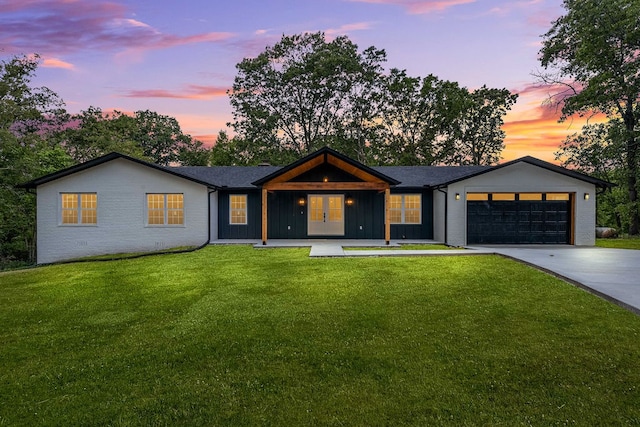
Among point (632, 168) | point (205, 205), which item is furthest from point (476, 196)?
point (632, 168)

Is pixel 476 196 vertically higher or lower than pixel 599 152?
lower

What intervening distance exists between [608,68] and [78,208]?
2988 centimetres

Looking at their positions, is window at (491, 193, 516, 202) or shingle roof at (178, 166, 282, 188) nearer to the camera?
window at (491, 193, 516, 202)

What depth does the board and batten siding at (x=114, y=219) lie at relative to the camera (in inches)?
585

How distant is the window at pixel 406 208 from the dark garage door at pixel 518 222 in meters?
2.42

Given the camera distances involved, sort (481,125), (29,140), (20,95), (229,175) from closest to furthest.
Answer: (229,175)
(29,140)
(20,95)
(481,125)

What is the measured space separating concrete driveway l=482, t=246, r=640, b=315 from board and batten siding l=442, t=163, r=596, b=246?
3.47 metres

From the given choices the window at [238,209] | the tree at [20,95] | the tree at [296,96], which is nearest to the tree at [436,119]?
the tree at [296,96]

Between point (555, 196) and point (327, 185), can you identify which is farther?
point (555, 196)

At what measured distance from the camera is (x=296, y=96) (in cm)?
3231

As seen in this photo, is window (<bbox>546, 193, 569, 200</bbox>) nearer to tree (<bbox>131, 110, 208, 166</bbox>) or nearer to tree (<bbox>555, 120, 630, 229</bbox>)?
tree (<bbox>555, 120, 630, 229</bbox>)

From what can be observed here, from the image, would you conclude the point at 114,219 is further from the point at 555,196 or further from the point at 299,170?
the point at 555,196

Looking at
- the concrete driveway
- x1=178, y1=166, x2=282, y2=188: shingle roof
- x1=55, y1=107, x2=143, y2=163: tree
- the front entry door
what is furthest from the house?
x1=55, y1=107, x2=143, y2=163: tree

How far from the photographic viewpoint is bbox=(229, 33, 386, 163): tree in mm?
31703
